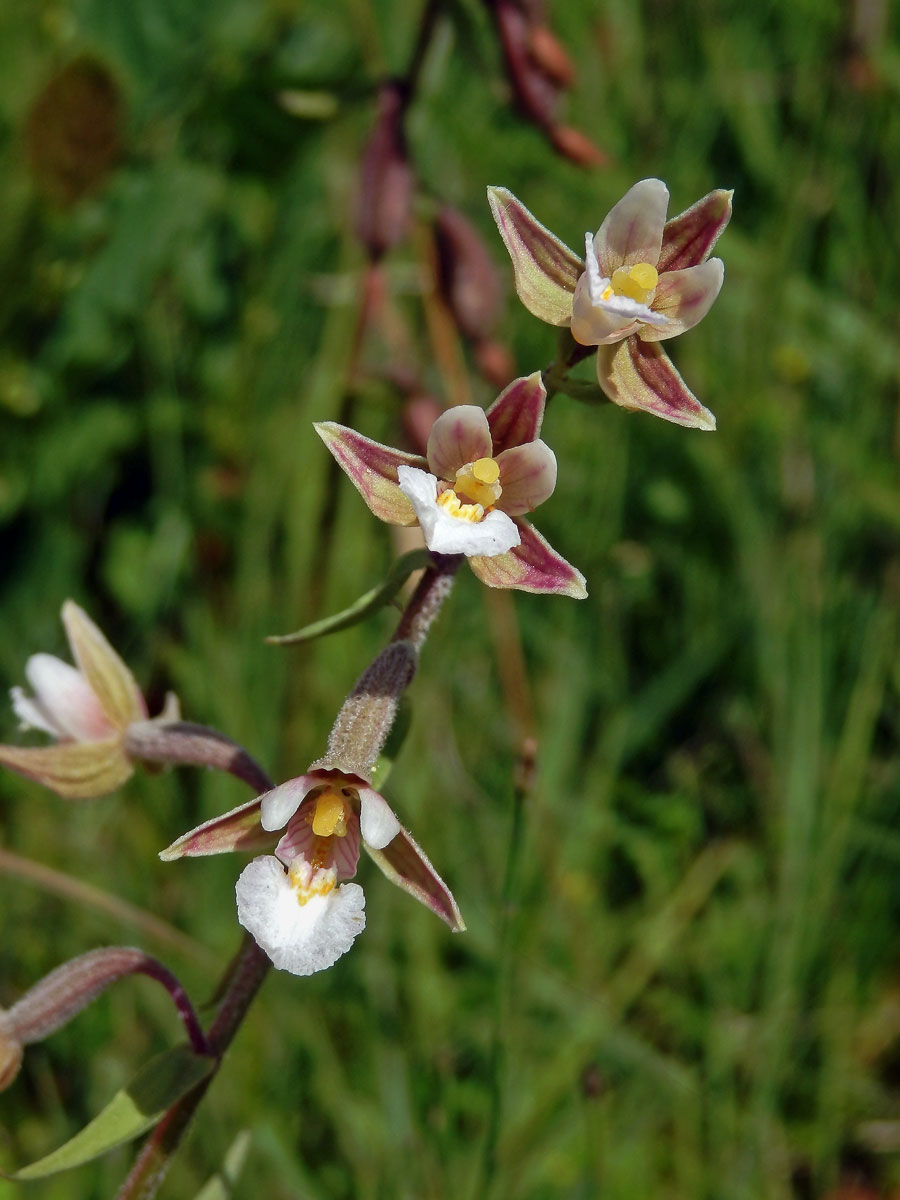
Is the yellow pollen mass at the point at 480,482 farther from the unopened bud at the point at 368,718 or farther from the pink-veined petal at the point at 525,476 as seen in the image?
the unopened bud at the point at 368,718

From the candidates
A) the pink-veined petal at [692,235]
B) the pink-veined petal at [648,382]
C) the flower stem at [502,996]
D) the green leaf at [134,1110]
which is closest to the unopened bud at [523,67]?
the pink-veined petal at [692,235]

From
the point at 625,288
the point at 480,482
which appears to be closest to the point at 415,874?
the point at 480,482

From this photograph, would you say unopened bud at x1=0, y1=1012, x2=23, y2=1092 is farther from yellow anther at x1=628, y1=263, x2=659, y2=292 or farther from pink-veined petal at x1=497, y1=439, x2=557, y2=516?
yellow anther at x1=628, y1=263, x2=659, y2=292

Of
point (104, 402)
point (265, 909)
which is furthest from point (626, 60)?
point (265, 909)

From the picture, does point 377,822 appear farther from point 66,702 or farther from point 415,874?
point 66,702

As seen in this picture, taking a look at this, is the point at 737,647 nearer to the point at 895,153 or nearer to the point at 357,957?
the point at 357,957

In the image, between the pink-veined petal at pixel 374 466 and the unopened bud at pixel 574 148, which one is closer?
the pink-veined petal at pixel 374 466

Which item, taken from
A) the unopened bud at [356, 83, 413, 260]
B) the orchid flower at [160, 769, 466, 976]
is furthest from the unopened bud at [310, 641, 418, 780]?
the unopened bud at [356, 83, 413, 260]
